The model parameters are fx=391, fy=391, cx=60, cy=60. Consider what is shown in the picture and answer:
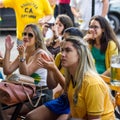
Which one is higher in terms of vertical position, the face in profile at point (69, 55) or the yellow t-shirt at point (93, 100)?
the face in profile at point (69, 55)

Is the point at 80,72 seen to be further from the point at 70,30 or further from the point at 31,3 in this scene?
the point at 31,3

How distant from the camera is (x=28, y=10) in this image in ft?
18.2

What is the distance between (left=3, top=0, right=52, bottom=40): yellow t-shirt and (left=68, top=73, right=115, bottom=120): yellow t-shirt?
263cm

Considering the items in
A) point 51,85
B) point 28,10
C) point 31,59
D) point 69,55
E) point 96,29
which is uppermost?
point 28,10

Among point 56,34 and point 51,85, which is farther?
point 56,34

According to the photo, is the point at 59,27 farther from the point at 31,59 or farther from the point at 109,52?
the point at 31,59

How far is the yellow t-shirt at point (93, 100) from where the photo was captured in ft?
9.76

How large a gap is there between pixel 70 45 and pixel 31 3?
251 cm

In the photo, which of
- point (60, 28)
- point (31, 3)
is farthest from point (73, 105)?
point (31, 3)

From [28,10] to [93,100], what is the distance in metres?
2.86

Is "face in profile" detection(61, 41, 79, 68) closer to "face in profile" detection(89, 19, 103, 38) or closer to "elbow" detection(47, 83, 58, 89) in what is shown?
"elbow" detection(47, 83, 58, 89)

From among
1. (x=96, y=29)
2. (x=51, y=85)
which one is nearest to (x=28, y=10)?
(x=96, y=29)

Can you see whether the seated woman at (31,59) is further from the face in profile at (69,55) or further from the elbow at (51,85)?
the face in profile at (69,55)

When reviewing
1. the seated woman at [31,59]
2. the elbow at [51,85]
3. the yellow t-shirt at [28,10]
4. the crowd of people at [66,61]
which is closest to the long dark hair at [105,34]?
the crowd of people at [66,61]
